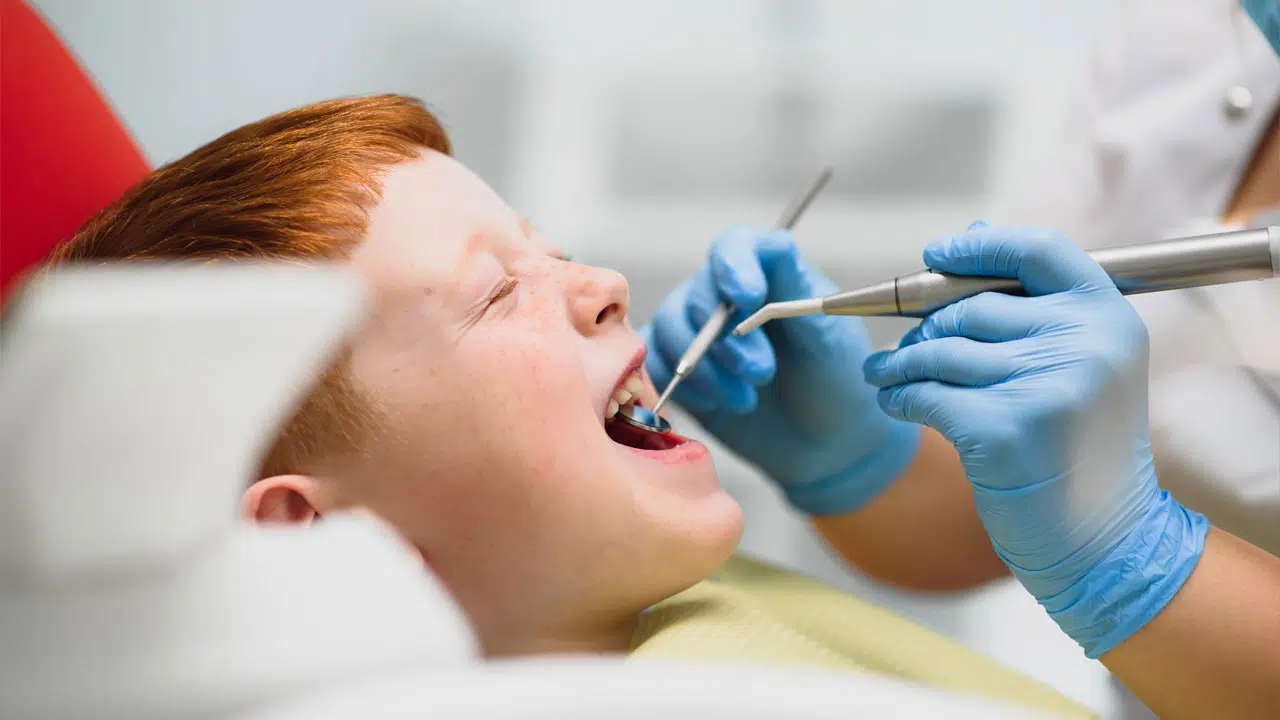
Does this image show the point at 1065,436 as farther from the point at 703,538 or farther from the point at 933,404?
the point at 703,538

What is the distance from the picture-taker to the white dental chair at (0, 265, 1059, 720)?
38cm

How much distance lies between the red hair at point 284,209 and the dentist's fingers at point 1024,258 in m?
0.53

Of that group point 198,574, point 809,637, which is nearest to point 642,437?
point 809,637

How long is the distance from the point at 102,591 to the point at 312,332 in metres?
0.13

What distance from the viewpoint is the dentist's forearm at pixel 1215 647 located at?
2.74ft

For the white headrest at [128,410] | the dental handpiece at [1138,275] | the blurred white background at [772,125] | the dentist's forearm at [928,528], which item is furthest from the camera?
the blurred white background at [772,125]

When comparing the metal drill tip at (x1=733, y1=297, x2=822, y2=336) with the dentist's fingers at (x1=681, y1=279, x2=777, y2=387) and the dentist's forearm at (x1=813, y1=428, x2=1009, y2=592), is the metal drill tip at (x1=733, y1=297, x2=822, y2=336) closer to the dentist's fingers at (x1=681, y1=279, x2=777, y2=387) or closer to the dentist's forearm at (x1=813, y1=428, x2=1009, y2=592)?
the dentist's fingers at (x1=681, y1=279, x2=777, y2=387)

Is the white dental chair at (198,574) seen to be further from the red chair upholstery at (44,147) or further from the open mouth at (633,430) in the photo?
the red chair upholstery at (44,147)

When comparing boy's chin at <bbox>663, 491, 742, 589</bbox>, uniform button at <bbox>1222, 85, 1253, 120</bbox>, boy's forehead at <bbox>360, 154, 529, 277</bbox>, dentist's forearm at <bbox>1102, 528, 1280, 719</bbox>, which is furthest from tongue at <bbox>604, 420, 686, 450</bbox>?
uniform button at <bbox>1222, 85, 1253, 120</bbox>

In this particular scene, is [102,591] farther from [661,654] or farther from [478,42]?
[478,42]

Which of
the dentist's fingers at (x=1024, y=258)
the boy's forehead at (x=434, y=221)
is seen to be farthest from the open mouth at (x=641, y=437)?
the dentist's fingers at (x=1024, y=258)

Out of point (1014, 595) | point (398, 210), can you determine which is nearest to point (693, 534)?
point (398, 210)

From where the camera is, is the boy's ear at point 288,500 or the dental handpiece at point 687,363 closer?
the boy's ear at point 288,500

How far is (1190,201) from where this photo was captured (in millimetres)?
1232
